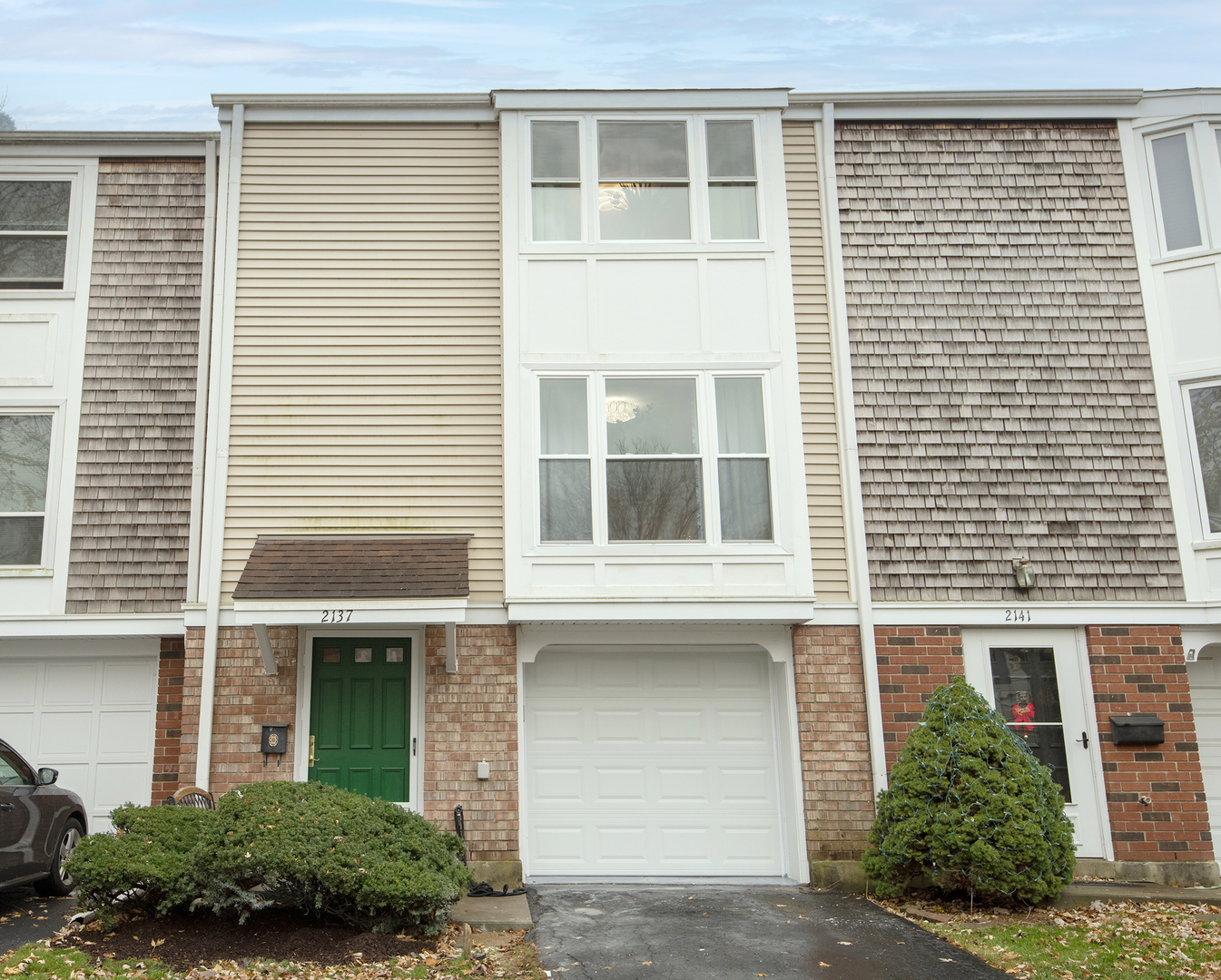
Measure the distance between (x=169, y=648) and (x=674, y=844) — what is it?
17.7 feet

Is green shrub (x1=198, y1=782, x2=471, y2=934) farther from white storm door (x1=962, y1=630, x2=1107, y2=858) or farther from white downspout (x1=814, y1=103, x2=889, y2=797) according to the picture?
white storm door (x1=962, y1=630, x2=1107, y2=858)

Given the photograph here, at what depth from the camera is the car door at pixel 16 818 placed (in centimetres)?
727

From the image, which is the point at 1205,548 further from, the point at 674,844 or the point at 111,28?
the point at 111,28

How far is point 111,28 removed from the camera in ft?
84.0

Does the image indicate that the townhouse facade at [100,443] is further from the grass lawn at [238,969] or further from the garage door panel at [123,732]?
the grass lawn at [238,969]

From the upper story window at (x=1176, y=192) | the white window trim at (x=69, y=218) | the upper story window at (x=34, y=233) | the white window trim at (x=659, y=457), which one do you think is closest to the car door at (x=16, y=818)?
the white window trim at (x=659, y=457)

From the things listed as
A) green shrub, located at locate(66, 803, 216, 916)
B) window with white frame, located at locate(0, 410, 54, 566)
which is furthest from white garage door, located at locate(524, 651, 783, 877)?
window with white frame, located at locate(0, 410, 54, 566)

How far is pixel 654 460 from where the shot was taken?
9.43m

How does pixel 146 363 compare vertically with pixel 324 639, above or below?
above

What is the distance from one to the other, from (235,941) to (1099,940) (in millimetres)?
6125

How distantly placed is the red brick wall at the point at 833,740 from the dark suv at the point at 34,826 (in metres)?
6.31

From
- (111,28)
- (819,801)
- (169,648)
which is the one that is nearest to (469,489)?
(169,648)

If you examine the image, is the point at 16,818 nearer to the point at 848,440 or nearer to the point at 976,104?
the point at 848,440

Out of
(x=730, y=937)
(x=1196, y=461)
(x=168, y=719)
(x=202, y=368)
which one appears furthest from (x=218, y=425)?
(x=1196, y=461)
